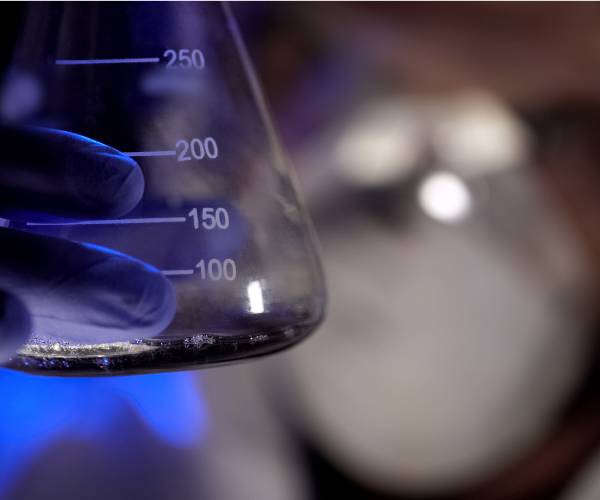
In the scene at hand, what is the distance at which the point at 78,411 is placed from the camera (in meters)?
1.47

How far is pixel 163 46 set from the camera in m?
0.48

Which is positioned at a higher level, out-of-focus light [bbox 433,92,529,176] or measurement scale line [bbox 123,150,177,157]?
measurement scale line [bbox 123,150,177,157]

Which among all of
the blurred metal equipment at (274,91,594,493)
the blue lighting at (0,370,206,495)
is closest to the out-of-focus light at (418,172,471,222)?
the blurred metal equipment at (274,91,594,493)

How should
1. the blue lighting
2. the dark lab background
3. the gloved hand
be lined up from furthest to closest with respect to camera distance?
the dark lab background → the blue lighting → the gloved hand

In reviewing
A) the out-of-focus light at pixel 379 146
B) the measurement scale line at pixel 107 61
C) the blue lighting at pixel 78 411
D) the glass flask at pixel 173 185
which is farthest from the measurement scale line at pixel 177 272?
the out-of-focus light at pixel 379 146

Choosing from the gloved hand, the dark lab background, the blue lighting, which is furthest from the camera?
the dark lab background

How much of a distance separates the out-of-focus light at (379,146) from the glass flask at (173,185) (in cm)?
118

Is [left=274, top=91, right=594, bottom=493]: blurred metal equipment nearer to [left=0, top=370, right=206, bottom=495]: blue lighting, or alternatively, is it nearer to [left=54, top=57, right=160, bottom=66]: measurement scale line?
[left=0, top=370, right=206, bottom=495]: blue lighting

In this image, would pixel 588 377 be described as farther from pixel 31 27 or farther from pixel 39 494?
pixel 31 27

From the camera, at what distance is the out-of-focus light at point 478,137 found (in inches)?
66.2

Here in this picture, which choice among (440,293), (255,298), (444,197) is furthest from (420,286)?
(255,298)

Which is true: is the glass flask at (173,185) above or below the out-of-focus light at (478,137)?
above

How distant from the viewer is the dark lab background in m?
1.58

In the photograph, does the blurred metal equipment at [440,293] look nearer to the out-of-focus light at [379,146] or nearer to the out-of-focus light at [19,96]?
the out-of-focus light at [379,146]
